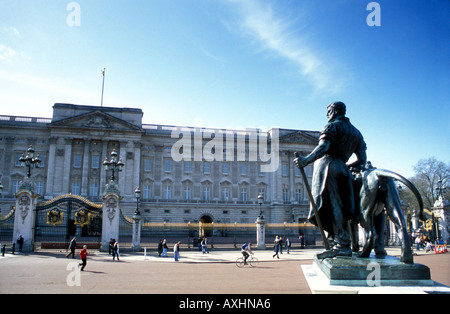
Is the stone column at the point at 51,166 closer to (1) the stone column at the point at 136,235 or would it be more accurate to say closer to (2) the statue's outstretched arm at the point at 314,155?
(1) the stone column at the point at 136,235

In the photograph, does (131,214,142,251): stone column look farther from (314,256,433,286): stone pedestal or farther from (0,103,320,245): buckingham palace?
(0,103,320,245): buckingham palace

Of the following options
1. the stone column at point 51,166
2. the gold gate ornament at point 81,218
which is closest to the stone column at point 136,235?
the gold gate ornament at point 81,218

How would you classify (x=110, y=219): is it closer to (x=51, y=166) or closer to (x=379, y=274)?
(x=379, y=274)

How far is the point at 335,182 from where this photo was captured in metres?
5.66

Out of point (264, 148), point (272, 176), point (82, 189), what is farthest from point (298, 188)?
point (82, 189)

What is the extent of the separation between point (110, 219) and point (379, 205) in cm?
2150

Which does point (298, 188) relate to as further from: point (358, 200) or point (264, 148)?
point (358, 200)

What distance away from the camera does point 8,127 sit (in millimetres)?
49156

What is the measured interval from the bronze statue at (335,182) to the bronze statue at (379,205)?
24 cm

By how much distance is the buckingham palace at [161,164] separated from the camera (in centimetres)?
4944

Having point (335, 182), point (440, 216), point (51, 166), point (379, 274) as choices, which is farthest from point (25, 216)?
point (440, 216)

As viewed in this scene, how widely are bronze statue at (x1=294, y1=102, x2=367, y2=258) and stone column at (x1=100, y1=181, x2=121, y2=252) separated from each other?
20.4 metres

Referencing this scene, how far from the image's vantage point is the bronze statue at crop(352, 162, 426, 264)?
16.6 ft
